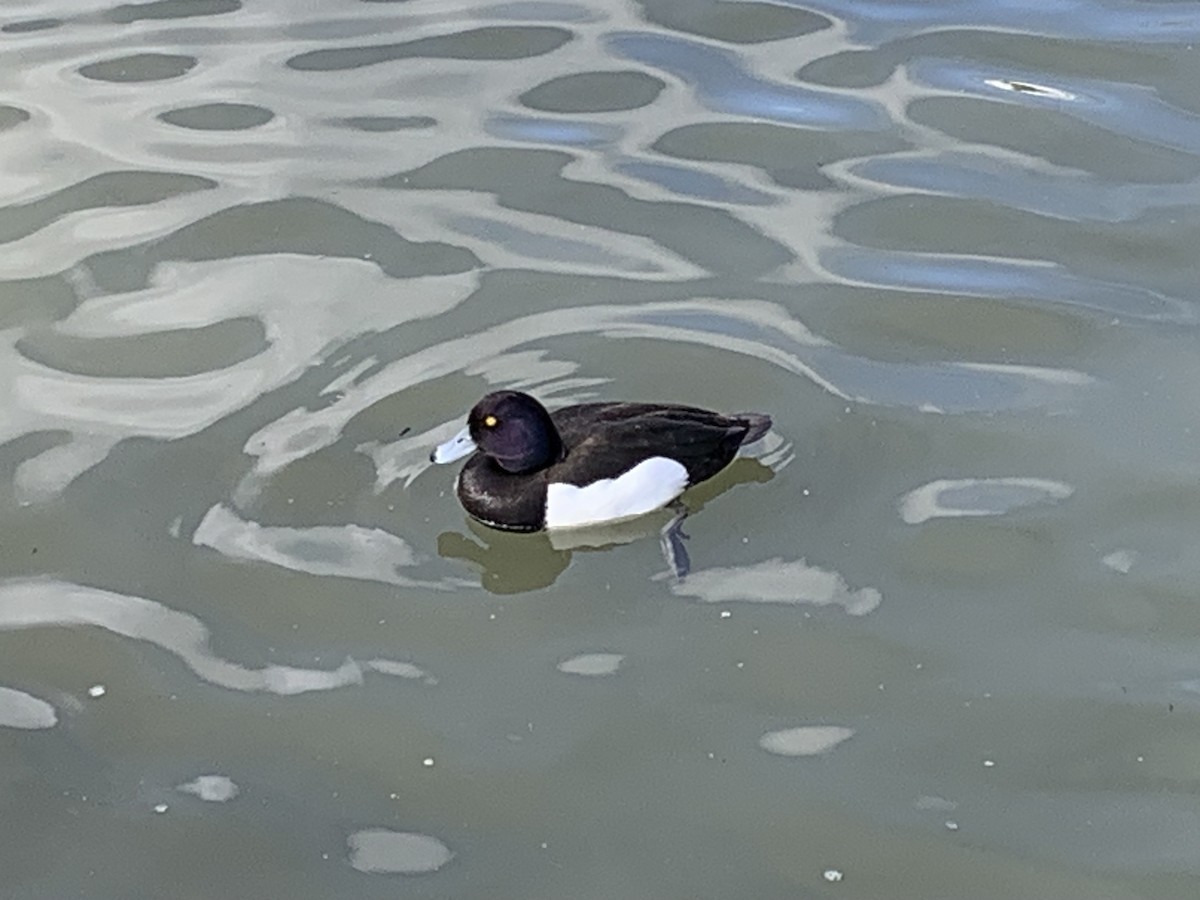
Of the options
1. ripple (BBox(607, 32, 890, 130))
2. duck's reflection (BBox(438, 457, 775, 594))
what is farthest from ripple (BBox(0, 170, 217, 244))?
duck's reflection (BBox(438, 457, 775, 594))

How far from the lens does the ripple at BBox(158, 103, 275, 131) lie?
852 centimetres

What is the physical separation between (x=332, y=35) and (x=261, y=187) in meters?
→ 1.55

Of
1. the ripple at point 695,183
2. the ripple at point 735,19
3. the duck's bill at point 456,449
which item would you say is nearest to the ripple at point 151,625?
the duck's bill at point 456,449

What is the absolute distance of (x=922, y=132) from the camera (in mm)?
8297

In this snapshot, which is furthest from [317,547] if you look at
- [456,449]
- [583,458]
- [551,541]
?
[583,458]

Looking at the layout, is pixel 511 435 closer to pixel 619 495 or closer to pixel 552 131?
pixel 619 495

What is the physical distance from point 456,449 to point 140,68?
3952 millimetres

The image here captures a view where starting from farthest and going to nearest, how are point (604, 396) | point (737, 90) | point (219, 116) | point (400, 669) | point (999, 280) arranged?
point (737, 90), point (219, 116), point (999, 280), point (604, 396), point (400, 669)

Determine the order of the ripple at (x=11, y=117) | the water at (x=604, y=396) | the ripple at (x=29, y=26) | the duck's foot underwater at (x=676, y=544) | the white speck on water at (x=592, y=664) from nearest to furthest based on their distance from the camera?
the water at (x=604, y=396), the white speck on water at (x=592, y=664), the duck's foot underwater at (x=676, y=544), the ripple at (x=11, y=117), the ripple at (x=29, y=26)

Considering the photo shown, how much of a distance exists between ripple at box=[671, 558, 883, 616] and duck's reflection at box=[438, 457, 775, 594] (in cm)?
18

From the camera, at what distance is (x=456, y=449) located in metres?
6.01

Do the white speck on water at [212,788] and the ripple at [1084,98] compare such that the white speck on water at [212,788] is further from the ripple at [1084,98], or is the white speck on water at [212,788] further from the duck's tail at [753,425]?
the ripple at [1084,98]

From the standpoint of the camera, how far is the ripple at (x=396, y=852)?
4742 millimetres

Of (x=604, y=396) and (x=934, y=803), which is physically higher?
(x=604, y=396)
